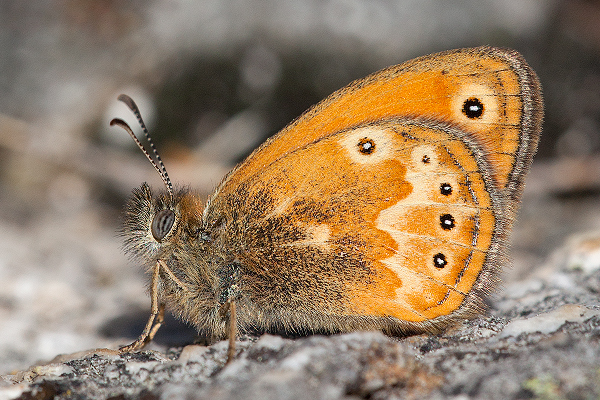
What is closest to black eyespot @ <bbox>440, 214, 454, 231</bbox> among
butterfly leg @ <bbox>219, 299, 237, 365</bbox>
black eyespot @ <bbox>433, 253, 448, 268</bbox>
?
black eyespot @ <bbox>433, 253, 448, 268</bbox>

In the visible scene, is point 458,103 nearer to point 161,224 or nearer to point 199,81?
point 161,224

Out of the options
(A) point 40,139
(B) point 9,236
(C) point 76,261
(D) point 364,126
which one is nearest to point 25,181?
(A) point 40,139

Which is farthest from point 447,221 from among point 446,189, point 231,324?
point 231,324

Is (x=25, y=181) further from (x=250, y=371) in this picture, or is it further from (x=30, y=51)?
(x=250, y=371)

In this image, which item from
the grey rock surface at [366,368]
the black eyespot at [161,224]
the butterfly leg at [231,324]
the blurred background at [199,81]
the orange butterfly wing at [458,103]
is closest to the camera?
the grey rock surface at [366,368]

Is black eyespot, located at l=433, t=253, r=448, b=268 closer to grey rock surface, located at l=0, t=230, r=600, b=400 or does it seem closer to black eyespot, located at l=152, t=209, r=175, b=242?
grey rock surface, located at l=0, t=230, r=600, b=400

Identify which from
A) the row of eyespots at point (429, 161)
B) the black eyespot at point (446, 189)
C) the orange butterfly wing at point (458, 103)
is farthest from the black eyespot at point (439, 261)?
the orange butterfly wing at point (458, 103)

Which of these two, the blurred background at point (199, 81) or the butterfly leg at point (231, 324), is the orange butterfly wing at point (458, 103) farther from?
the blurred background at point (199, 81)
